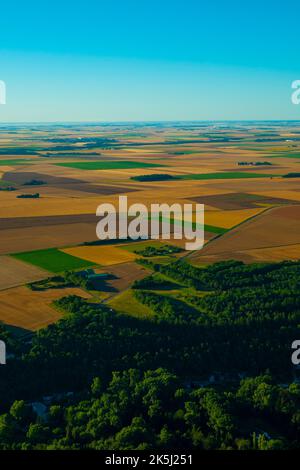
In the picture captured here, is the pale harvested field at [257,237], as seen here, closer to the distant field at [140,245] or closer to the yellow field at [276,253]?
the yellow field at [276,253]

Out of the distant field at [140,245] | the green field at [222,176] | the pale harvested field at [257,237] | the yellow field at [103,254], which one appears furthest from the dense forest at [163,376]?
the green field at [222,176]

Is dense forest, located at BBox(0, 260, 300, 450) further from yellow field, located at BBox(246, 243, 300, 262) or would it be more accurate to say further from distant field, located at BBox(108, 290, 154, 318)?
yellow field, located at BBox(246, 243, 300, 262)

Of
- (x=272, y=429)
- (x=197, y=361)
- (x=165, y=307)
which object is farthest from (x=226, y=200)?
(x=272, y=429)

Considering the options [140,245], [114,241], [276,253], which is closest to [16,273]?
[114,241]

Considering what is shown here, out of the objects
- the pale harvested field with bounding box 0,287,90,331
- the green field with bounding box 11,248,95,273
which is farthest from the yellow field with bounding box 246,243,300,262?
the pale harvested field with bounding box 0,287,90,331

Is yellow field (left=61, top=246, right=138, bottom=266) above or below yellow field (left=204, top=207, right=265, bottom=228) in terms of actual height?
below

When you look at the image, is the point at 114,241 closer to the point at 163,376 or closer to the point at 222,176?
the point at 163,376

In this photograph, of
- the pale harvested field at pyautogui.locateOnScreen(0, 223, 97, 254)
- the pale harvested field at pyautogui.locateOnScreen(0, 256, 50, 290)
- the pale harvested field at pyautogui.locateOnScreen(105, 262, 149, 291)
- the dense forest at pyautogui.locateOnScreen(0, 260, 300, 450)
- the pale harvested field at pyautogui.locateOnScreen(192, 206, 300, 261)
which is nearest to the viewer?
the dense forest at pyautogui.locateOnScreen(0, 260, 300, 450)
